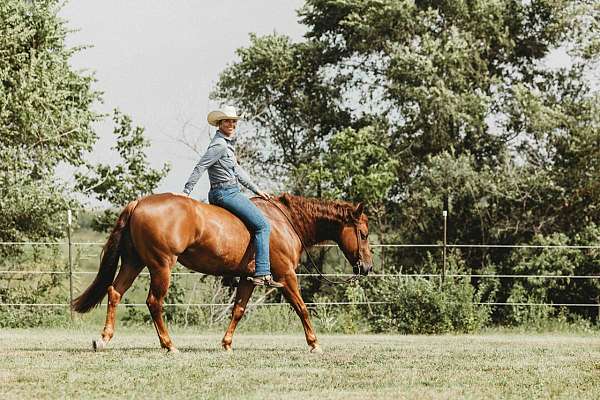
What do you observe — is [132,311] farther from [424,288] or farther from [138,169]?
[424,288]

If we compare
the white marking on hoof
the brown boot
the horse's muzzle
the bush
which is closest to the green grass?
the white marking on hoof

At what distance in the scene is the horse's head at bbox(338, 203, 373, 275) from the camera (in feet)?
36.6

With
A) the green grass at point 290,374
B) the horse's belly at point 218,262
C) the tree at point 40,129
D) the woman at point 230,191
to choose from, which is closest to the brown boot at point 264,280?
the woman at point 230,191

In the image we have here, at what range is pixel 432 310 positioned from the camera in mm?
16938

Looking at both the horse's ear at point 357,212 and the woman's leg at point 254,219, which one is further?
the horse's ear at point 357,212

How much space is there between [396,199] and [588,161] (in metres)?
4.72

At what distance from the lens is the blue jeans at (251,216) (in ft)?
32.8

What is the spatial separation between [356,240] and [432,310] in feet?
20.3

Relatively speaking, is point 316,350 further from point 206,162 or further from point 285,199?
point 206,162

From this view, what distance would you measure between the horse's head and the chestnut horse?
0.06 m

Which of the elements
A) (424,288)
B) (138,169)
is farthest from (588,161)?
(138,169)

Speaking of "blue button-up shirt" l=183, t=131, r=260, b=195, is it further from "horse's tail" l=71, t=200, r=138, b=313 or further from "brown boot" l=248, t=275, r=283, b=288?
"brown boot" l=248, t=275, r=283, b=288

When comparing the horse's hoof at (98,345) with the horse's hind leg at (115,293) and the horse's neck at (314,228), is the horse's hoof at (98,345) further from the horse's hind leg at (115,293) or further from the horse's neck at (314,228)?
the horse's neck at (314,228)

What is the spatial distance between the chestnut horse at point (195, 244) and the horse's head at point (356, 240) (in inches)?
2.3
